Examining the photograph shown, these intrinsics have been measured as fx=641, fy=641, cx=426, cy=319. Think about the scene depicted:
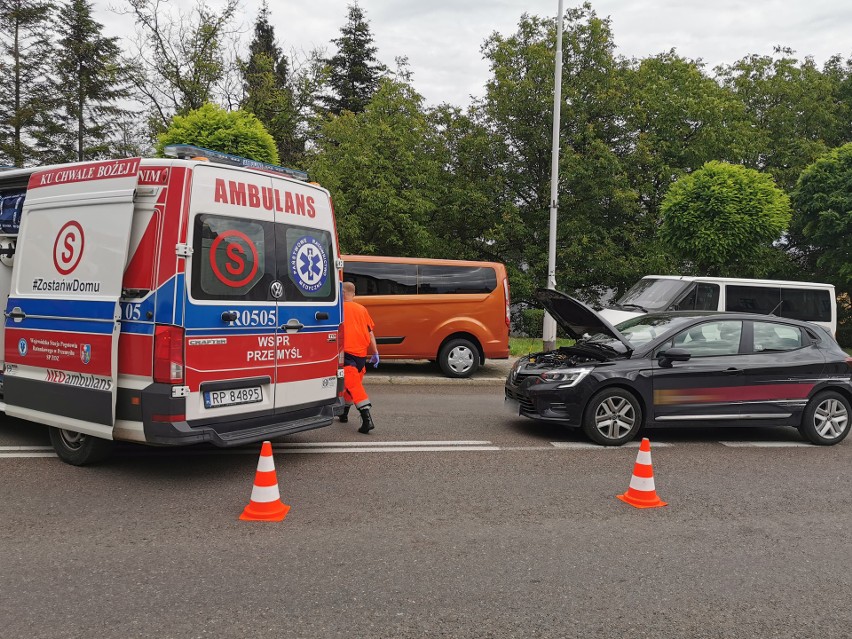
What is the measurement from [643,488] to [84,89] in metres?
36.4

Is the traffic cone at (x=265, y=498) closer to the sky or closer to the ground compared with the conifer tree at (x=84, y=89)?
closer to the ground

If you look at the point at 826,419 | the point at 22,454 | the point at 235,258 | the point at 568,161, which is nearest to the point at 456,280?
the point at 826,419

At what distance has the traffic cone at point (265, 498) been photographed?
447 centimetres

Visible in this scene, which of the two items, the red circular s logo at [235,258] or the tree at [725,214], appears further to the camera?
the tree at [725,214]

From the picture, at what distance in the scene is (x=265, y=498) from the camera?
4.50 metres

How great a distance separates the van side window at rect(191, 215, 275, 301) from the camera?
4965 millimetres

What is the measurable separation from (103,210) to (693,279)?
434 inches

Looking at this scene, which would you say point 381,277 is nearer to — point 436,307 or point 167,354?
point 436,307

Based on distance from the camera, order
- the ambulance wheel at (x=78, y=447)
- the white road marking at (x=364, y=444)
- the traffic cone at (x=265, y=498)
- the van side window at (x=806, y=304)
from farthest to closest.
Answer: the van side window at (x=806, y=304) → the white road marking at (x=364, y=444) → the ambulance wheel at (x=78, y=447) → the traffic cone at (x=265, y=498)

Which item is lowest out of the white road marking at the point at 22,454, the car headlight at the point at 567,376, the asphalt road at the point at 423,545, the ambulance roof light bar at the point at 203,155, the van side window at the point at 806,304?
the asphalt road at the point at 423,545

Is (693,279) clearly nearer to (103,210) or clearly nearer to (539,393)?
(539,393)

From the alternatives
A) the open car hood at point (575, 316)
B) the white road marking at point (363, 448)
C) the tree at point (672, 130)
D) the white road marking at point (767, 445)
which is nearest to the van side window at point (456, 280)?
the open car hood at point (575, 316)

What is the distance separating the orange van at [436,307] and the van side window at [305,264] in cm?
527

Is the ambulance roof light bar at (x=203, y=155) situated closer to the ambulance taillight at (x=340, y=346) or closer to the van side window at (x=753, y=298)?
the ambulance taillight at (x=340, y=346)
